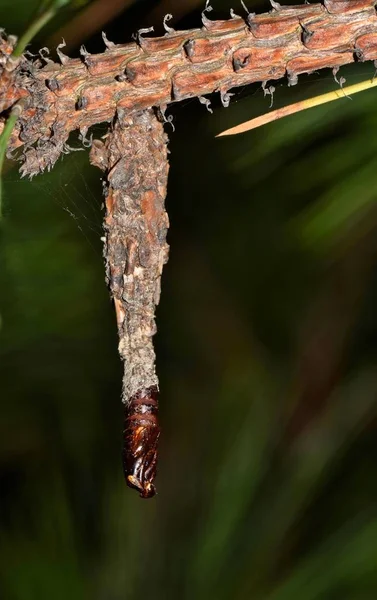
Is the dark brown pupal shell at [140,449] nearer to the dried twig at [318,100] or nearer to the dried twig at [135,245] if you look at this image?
the dried twig at [135,245]

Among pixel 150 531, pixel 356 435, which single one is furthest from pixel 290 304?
pixel 150 531

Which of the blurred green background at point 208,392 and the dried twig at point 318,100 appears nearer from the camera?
the dried twig at point 318,100

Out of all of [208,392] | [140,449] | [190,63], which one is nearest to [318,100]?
[190,63]

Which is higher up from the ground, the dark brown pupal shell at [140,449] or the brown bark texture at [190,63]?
the brown bark texture at [190,63]

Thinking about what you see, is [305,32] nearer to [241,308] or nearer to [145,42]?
[145,42]

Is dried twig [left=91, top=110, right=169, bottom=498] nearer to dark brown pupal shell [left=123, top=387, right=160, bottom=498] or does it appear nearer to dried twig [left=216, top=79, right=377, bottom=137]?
dark brown pupal shell [left=123, top=387, right=160, bottom=498]

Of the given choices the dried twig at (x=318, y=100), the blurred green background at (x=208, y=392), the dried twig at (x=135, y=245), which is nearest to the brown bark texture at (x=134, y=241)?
the dried twig at (x=135, y=245)
